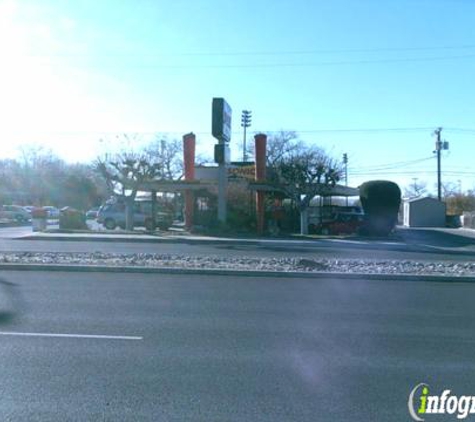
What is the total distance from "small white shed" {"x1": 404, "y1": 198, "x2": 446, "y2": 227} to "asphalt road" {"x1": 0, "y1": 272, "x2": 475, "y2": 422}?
53027 mm

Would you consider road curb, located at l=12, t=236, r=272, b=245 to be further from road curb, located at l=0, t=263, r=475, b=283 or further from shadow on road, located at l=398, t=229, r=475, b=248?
road curb, located at l=0, t=263, r=475, b=283

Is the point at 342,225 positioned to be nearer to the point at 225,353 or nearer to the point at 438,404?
the point at 225,353

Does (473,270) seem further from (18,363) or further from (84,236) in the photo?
(84,236)

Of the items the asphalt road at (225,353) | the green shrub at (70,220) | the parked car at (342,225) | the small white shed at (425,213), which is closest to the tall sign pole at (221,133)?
the parked car at (342,225)

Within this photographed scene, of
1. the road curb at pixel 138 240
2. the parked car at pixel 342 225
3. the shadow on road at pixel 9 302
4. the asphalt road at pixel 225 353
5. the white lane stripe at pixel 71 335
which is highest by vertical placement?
the parked car at pixel 342 225

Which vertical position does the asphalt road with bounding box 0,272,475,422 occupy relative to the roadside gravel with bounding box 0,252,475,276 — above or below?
below

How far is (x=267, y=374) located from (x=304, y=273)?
8632 mm

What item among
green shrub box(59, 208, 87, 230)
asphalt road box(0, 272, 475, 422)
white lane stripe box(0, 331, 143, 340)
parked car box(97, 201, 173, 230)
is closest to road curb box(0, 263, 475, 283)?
asphalt road box(0, 272, 475, 422)

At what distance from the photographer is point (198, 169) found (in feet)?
147

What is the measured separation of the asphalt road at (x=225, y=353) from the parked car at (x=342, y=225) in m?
24.9

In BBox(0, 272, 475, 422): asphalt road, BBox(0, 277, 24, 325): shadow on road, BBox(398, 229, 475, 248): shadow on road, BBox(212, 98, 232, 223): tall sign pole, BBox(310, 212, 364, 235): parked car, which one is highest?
BBox(212, 98, 232, 223): tall sign pole

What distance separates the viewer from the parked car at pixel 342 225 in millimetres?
37000

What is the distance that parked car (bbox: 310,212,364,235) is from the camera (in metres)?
37.0

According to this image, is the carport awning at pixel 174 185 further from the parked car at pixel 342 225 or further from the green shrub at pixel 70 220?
the parked car at pixel 342 225
